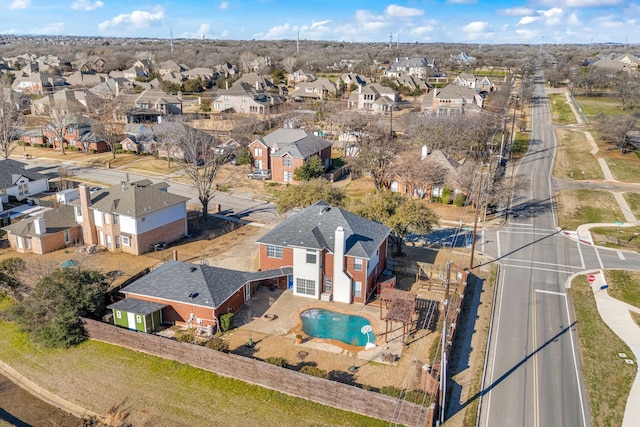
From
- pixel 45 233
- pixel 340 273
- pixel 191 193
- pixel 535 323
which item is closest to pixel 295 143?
pixel 191 193

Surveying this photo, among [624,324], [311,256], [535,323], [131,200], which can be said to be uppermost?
[131,200]

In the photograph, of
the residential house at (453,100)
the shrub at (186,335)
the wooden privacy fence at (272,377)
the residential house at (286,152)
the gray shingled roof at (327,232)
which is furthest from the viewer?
the residential house at (453,100)

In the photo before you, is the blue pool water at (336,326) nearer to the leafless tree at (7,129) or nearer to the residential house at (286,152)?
the residential house at (286,152)

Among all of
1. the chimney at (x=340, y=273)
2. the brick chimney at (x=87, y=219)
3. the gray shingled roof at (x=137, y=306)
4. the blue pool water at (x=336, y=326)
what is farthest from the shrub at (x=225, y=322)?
the brick chimney at (x=87, y=219)

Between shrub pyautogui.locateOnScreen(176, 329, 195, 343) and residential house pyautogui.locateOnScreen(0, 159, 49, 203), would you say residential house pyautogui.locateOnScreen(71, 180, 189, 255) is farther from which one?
residential house pyautogui.locateOnScreen(0, 159, 49, 203)

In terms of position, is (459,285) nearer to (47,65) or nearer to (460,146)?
(460,146)

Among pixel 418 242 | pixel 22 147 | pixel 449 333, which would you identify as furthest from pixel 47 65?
pixel 449 333

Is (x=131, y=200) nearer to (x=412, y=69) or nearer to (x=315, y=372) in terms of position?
(x=315, y=372)
